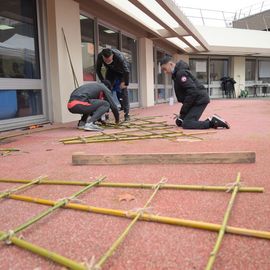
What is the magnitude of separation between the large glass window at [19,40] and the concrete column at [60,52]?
0.25 metres

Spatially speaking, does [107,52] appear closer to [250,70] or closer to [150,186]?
[150,186]

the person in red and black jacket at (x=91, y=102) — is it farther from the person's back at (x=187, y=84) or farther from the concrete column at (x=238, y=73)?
the concrete column at (x=238, y=73)

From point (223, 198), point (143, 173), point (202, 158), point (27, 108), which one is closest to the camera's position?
point (223, 198)

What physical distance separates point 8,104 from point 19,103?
0.26 meters

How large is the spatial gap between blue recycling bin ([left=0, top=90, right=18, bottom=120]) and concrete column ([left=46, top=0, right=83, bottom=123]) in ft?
2.68

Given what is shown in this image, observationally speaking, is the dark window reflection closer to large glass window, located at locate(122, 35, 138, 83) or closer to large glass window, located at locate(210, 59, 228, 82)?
large glass window, located at locate(122, 35, 138, 83)

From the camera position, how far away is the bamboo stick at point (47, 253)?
1003mm

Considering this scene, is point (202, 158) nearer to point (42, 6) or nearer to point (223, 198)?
point (223, 198)

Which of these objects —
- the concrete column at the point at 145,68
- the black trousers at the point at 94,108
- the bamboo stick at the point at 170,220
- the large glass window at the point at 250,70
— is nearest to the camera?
the bamboo stick at the point at 170,220

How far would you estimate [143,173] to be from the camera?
2125 millimetres

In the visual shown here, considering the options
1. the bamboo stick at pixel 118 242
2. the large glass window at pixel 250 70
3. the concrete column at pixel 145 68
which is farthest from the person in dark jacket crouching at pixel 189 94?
the large glass window at pixel 250 70

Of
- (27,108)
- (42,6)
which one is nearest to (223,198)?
(27,108)

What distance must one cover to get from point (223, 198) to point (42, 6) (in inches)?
180

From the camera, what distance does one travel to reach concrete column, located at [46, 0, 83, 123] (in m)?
5.21
